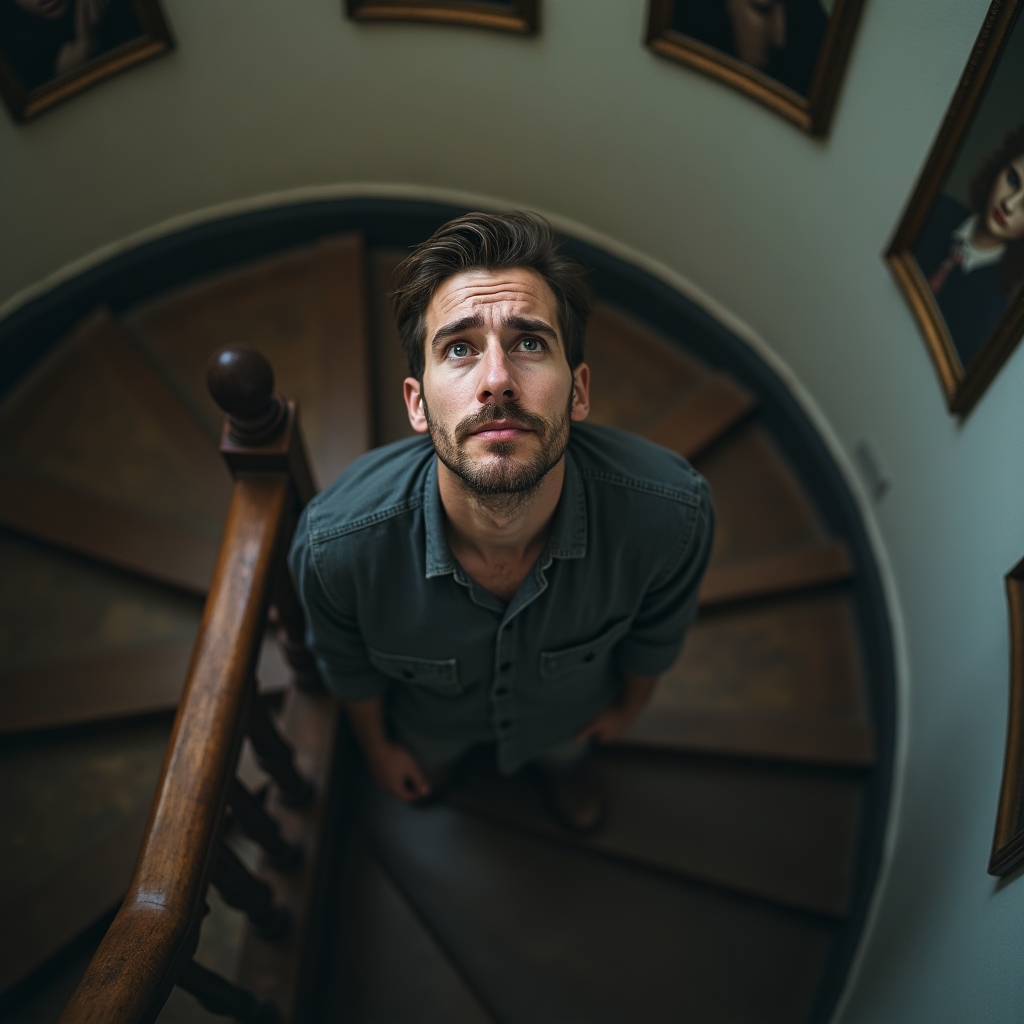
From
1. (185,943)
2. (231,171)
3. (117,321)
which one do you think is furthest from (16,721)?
(231,171)

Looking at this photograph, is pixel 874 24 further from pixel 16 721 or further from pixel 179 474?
pixel 16 721

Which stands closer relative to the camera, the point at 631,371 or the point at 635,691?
the point at 635,691

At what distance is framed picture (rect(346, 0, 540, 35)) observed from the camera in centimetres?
282

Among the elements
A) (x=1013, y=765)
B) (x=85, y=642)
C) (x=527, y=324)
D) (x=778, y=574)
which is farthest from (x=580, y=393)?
(x=85, y=642)

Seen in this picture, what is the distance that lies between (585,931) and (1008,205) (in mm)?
2304

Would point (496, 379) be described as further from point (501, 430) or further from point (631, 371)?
point (631, 371)

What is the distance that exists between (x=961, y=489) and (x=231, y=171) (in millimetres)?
2786

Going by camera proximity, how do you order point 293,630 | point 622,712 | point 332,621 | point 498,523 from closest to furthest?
1. point 498,523
2. point 332,621
3. point 293,630
4. point 622,712

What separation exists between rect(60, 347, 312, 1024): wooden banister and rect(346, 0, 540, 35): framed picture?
5.63 ft

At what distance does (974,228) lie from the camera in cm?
207

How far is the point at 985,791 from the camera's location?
199cm

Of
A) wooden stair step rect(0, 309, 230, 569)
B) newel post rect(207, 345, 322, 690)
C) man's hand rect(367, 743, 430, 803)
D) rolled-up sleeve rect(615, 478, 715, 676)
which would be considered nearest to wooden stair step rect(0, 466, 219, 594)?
wooden stair step rect(0, 309, 230, 569)

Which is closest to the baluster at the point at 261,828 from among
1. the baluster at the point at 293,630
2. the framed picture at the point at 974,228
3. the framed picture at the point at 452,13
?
the baluster at the point at 293,630

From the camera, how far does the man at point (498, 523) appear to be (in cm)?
155
